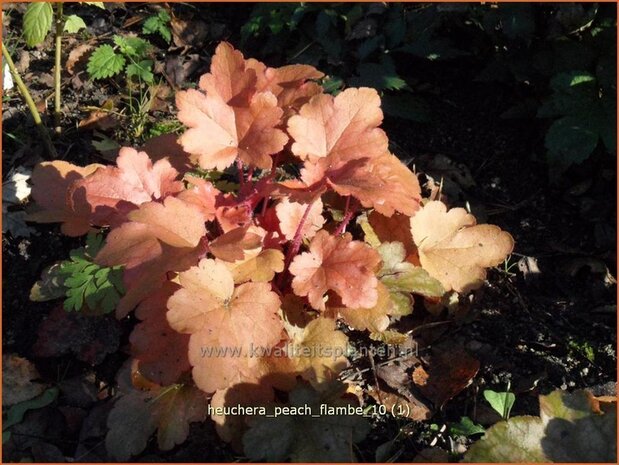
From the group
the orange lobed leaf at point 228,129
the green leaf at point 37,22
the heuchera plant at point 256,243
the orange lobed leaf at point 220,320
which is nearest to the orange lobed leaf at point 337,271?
the heuchera plant at point 256,243

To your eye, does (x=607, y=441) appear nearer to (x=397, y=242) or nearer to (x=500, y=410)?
(x=500, y=410)

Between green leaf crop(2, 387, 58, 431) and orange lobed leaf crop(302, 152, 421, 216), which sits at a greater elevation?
orange lobed leaf crop(302, 152, 421, 216)

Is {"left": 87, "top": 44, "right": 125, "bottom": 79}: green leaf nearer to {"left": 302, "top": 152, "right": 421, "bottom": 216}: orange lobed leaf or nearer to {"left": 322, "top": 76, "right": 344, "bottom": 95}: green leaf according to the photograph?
{"left": 322, "top": 76, "right": 344, "bottom": 95}: green leaf

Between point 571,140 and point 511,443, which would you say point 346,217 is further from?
point 571,140

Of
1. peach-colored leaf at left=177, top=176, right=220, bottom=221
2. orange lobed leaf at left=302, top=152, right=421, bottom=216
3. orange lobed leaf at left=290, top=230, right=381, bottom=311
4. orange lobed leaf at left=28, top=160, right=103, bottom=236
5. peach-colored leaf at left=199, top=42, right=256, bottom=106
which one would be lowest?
orange lobed leaf at left=28, top=160, right=103, bottom=236

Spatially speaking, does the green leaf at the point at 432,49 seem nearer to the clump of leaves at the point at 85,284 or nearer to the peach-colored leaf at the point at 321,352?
the peach-colored leaf at the point at 321,352

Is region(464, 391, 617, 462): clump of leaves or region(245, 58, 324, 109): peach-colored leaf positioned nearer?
region(464, 391, 617, 462): clump of leaves

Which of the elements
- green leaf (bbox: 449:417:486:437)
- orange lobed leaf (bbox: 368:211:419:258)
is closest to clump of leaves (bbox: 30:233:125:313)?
orange lobed leaf (bbox: 368:211:419:258)
